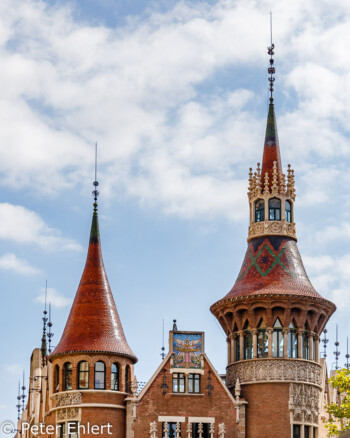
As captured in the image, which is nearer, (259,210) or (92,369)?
(92,369)

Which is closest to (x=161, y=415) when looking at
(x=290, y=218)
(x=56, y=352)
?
(x=56, y=352)

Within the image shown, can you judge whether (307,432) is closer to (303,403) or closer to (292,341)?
(303,403)

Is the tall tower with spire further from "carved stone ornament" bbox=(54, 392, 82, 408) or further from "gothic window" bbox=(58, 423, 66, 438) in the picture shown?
"gothic window" bbox=(58, 423, 66, 438)

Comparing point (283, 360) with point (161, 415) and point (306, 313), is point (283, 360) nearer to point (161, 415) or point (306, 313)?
point (306, 313)

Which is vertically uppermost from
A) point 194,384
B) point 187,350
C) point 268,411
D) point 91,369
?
point 187,350

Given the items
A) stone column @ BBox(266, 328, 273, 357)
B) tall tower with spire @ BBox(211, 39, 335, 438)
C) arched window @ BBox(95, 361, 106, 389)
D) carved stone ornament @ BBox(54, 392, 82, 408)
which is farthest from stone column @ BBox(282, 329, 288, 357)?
carved stone ornament @ BBox(54, 392, 82, 408)

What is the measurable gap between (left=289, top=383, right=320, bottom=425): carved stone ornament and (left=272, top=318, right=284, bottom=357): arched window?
6.31 ft

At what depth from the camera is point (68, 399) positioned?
5841 cm

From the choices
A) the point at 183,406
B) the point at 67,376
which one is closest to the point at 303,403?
the point at 183,406

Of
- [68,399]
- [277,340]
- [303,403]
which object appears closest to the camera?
[68,399]

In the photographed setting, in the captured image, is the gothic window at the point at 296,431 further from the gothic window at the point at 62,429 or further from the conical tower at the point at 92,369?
the gothic window at the point at 62,429

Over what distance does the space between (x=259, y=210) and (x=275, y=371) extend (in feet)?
32.4

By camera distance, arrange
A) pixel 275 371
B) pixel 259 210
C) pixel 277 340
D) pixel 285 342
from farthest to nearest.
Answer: pixel 259 210 < pixel 277 340 < pixel 285 342 < pixel 275 371

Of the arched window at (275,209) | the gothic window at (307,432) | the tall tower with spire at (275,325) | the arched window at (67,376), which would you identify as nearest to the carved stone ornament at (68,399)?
the arched window at (67,376)
